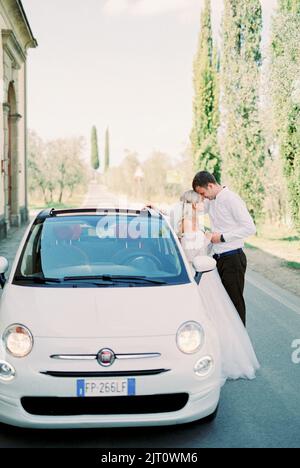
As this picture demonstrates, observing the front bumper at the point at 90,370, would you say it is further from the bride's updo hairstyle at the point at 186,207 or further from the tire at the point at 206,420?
the bride's updo hairstyle at the point at 186,207

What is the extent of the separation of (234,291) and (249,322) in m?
1.85

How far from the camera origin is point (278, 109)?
16.3 meters

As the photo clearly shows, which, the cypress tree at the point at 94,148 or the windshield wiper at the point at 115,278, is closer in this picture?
the windshield wiper at the point at 115,278

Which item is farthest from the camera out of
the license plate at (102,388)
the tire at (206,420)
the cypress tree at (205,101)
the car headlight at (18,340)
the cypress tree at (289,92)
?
the cypress tree at (205,101)

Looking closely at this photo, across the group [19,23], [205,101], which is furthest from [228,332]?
[205,101]

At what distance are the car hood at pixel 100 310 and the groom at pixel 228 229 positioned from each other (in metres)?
1.78

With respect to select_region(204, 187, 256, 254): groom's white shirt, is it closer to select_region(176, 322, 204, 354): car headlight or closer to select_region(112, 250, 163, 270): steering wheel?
select_region(112, 250, 163, 270): steering wheel

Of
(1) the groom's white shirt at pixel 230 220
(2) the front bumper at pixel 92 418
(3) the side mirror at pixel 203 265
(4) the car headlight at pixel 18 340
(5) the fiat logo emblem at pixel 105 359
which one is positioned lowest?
(2) the front bumper at pixel 92 418

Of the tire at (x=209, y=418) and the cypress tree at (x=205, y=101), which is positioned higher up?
the cypress tree at (x=205, y=101)

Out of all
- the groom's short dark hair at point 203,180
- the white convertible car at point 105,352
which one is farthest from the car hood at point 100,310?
the groom's short dark hair at point 203,180

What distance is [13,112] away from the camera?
2805 cm

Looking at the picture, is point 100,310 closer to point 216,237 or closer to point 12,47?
point 216,237

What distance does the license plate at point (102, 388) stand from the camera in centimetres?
416

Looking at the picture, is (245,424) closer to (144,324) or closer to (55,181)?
(144,324)
